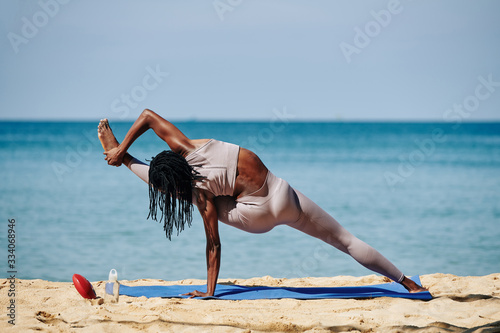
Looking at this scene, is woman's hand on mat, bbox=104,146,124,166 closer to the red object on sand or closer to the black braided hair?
the black braided hair

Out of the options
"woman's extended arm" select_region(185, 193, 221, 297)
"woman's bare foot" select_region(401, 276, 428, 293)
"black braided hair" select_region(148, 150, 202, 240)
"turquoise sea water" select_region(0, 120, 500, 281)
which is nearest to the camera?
"black braided hair" select_region(148, 150, 202, 240)

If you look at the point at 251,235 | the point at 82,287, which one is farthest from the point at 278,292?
the point at 251,235

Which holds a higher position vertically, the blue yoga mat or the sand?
the blue yoga mat

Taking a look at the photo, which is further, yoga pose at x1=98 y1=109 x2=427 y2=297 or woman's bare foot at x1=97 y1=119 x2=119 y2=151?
woman's bare foot at x1=97 y1=119 x2=119 y2=151

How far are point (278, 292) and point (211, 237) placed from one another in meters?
0.85

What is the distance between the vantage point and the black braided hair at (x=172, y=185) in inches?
192

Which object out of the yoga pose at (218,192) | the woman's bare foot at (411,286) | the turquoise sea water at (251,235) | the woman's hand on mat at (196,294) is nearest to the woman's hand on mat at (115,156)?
the yoga pose at (218,192)

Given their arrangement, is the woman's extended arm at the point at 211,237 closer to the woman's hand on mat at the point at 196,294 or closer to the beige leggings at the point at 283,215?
the woman's hand on mat at the point at 196,294

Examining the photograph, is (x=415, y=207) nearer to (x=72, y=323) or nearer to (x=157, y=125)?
(x=157, y=125)

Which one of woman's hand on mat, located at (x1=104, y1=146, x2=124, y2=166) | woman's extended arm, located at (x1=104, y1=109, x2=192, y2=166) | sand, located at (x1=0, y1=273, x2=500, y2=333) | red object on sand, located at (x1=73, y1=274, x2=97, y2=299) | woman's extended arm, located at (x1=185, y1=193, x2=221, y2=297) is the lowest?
sand, located at (x1=0, y1=273, x2=500, y2=333)

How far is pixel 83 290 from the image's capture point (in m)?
5.12

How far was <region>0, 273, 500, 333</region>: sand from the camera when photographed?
405 centimetres

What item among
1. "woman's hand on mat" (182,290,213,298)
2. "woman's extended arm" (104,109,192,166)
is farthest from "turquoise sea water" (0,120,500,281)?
"woman's extended arm" (104,109,192,166)

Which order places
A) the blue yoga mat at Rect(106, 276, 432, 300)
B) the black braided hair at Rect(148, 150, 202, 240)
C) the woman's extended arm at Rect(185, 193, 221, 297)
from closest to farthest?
the black braided hair at Rect(148, 150, 202, 240) → the woman's extended arm at Rect(185, 193, 221, 297) → the blue yoga mat at Rect(106, 276, 432, 300)
